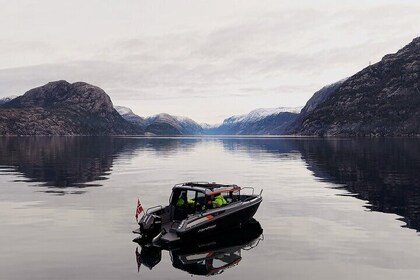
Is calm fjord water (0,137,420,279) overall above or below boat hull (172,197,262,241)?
below

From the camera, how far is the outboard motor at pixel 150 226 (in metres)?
27.7

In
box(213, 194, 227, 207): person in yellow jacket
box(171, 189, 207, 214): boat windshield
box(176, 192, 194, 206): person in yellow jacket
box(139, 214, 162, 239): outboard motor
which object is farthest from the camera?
box(176, 192, 194, 206): person in yellow jacket

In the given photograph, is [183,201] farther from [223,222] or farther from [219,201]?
[223,222]

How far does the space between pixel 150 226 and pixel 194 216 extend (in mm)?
2986

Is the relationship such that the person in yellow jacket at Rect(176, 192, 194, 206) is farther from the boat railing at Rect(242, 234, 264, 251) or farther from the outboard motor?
the boat railing at Rect(242, 234, 264, 251)

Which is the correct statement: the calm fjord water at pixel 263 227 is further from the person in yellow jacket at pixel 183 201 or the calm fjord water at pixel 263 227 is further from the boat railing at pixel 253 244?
the person in yellow jacket at pixel 183 201

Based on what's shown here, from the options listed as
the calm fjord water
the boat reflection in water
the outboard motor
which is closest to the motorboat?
the outboard motor

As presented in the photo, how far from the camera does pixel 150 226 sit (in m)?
27.7

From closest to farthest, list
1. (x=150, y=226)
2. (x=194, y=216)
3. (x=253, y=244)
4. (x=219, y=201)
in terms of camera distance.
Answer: (x=150, y=226) < (x=194, y=216) < (x=253, y=244) < (x=219, y=201)

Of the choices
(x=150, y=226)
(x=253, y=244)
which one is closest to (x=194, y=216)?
(x=150, y=226)

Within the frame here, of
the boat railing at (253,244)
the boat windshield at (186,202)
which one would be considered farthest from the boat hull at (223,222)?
the boat railing at (253,244)

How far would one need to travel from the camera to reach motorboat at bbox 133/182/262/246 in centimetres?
2736

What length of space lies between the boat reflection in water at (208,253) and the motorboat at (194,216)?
21.9 inches

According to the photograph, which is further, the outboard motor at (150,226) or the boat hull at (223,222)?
the outboard motor at (150,226)
